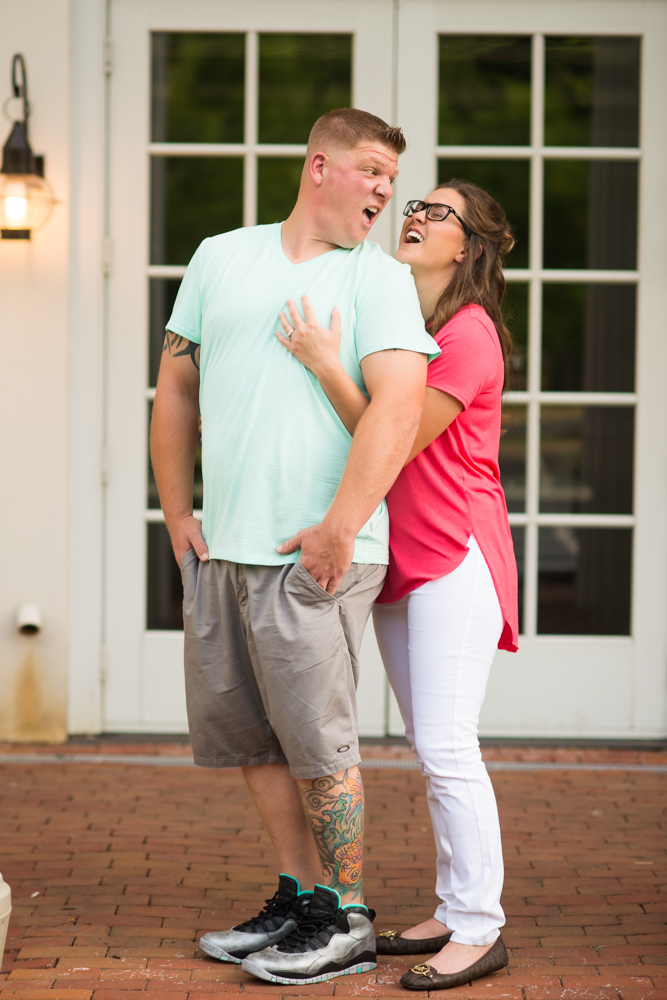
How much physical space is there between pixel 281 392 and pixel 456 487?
477 mm

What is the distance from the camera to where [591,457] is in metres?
4.61

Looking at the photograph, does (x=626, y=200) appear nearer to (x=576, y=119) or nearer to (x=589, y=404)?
(x=576, y=119)

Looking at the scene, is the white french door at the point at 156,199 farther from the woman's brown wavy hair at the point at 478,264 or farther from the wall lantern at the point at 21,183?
the woman's brown wavy hair at the point at 478,264

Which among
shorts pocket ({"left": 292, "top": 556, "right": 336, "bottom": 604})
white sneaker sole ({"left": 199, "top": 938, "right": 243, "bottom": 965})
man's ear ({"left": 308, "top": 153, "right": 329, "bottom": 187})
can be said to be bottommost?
white sneaker sole ({"left": 199, "top": 938, "right": 243, "bottom": 965})

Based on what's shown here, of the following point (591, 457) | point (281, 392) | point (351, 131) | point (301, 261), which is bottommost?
point (591, 457)

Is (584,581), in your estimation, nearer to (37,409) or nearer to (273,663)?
(37,409)

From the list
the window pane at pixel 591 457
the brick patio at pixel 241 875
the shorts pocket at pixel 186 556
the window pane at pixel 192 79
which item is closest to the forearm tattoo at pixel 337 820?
the brick patio at pixel 241 875

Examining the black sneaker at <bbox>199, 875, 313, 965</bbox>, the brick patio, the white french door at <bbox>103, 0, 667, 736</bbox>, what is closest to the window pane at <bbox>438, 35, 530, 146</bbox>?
the white french door at <bbox>103, 0, 667, 736</bbox>

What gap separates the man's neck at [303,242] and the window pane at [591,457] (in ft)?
7.26

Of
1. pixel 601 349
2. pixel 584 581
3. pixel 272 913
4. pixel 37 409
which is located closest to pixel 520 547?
pixel 584 581

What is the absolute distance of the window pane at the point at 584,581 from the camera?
4430 millimetres

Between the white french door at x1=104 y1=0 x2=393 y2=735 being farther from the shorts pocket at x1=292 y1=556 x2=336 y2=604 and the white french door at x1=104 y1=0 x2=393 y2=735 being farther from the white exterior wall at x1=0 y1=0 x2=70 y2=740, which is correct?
the shorts pocket at x1=292 y1=556 x2=336 y2=604

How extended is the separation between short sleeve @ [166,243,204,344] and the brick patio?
5.17 feet

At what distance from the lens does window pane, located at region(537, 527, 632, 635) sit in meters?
4.43
